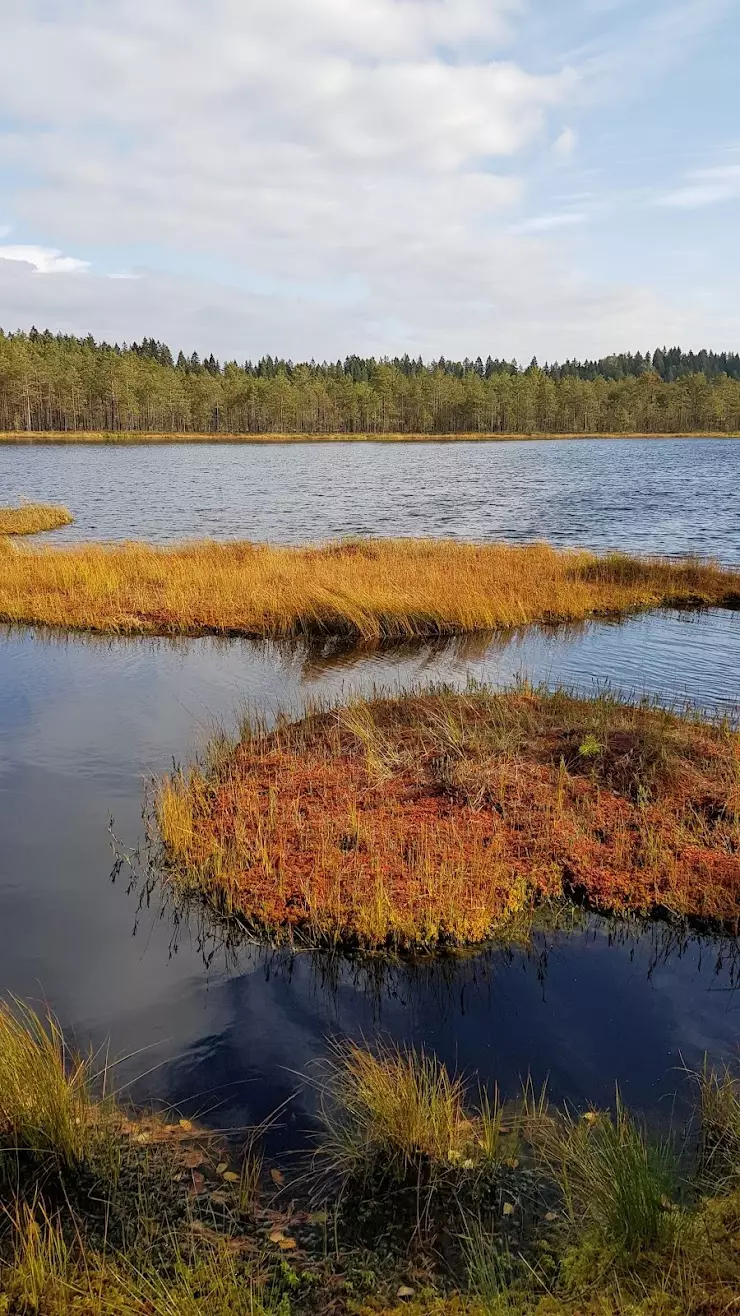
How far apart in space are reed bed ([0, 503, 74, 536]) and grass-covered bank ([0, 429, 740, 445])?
89.8 m

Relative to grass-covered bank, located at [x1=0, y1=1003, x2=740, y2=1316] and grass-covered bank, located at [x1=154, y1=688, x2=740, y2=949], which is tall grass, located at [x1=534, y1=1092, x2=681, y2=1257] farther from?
grass-covered bank, located at [x1=154, y1=688, x2=740, y2=949]

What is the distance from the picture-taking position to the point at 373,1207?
4887 mm

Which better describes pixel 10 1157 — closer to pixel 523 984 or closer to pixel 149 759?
pixel 523 984

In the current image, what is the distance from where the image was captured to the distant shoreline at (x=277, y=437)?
133 m

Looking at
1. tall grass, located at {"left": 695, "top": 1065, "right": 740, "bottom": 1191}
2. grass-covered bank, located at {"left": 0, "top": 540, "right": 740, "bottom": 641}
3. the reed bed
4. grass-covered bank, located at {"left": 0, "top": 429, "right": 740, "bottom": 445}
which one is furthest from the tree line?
tall grass, located at {"left": 695, "top": 1065, "right": 740, "bottom": 1191}

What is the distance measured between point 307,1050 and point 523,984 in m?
2.12

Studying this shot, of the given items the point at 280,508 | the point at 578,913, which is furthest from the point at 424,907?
the point at 280,508

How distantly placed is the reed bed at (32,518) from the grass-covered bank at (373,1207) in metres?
36.6

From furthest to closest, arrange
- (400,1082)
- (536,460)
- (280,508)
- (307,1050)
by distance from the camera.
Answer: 1. (536,460)
2. (280,508)
3. (307,1050)
4. (400,1082)

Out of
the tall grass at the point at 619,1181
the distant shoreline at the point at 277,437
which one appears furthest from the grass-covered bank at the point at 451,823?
the distant shoreline at the point at 277,437

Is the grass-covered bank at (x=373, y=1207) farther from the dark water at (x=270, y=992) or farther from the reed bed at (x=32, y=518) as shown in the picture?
the reed bed at (x=32, y=518)

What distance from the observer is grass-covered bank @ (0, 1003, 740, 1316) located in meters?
4.09

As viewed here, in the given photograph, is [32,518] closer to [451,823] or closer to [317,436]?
[451,823]

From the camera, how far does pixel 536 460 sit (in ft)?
347
